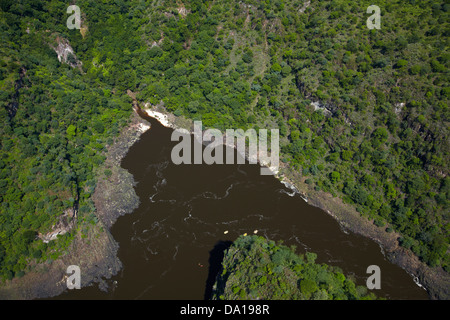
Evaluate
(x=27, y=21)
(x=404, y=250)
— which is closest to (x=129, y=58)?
(x=27, y=21)

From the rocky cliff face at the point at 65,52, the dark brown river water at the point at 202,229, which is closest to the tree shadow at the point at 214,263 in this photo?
the dark brown river water at the point at 202,229

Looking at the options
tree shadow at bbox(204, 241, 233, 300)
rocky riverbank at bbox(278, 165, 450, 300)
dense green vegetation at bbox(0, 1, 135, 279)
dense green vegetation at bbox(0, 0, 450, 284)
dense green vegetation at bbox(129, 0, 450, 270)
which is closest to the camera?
tree shadow at bbox(204, 241, 233, 300)

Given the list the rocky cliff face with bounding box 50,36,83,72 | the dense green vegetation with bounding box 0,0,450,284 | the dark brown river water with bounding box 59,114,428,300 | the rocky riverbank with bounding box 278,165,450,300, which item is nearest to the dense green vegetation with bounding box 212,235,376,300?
the dark brown river water with bounding box 59,114,428,300

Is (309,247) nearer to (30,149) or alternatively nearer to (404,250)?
(404,250)

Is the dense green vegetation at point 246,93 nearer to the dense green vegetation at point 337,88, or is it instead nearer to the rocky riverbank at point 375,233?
the dense green vegetation at point 337,88

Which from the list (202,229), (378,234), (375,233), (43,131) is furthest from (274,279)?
(43,131)

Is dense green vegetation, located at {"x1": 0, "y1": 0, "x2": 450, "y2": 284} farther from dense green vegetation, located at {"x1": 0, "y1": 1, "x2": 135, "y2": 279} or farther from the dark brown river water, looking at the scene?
the dark brown river water

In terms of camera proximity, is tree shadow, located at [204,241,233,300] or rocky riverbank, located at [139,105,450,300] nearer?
tree shadow, located at [204,241,233,300]
